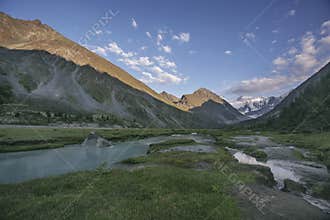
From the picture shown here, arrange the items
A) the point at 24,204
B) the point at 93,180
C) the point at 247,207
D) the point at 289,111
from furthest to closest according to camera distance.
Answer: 1. the point at 289,111
2. the point at 93,180
3. the point at 247,207
4. the point at 24,204

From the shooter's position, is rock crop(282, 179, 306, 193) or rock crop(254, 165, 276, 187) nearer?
rock crop(282, 179, 306, 193)

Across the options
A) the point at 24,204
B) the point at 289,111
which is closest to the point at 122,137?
the point at 24,204

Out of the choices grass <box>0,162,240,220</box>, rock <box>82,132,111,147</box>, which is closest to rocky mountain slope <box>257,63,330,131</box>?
rock <box>82,132,111,147</box>

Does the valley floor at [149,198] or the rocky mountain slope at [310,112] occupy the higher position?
the rocky mountain slope at [310,112]

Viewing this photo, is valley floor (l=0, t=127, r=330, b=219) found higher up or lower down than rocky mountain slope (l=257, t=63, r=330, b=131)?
lower down

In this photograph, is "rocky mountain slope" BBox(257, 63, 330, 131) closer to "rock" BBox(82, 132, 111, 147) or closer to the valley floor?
"rock" BBox(82, 132, 111, 147)

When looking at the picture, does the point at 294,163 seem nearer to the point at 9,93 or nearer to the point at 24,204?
the point at 24,204

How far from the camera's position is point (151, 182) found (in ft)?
67.1

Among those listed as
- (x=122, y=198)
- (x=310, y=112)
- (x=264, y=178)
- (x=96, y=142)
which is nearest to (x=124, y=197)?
(x=122, y=198)

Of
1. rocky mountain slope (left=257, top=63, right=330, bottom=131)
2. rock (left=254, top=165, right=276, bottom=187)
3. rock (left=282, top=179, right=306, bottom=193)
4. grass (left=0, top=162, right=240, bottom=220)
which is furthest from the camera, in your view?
rocky mountain slope (left=257, top=63, right=330, bottom=131)

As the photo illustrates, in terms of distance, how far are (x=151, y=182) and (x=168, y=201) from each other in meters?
5.26

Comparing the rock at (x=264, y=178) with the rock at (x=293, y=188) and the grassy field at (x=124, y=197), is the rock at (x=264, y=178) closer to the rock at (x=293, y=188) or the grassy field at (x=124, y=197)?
the grassy field at (x=124, y=197)

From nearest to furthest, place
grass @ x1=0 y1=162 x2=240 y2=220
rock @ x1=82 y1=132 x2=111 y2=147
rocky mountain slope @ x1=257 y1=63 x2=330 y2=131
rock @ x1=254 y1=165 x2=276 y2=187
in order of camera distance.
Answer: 1. grass @ x1=0 y1=162 x2=240 y2=220
2. rock @ x1=254 y1=165 x2=276 y2=187
3. rock @ x1=82 y1=132 x2=111 y2=147
4. rocky mountain slope @ x1=257 y1=63 x2=330 y2=131

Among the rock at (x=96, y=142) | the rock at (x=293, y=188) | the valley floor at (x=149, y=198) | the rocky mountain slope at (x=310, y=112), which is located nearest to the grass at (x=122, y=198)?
the valley floor at (x=149, y=198)
